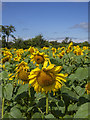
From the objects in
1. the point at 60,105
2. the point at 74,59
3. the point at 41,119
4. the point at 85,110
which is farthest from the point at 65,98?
the point at 74,59

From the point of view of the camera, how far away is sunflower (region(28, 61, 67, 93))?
1.14 m

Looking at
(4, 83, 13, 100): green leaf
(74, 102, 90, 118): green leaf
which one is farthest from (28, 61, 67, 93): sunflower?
(74, 102, 90, 118): green leaf

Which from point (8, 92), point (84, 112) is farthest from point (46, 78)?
point (84, 112)

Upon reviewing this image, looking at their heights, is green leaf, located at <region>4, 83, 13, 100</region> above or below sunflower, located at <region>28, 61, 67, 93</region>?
below

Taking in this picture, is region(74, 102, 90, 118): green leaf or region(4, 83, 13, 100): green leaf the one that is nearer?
region(74, 102, 90, 118): green leaf

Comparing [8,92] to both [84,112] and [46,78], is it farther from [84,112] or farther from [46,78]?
[84,112]

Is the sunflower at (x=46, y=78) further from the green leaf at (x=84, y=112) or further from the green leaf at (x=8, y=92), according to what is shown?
the green leaf at (x=84, y=112)

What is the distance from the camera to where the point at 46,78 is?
1129 millimetres

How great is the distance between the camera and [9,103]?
1.60 metres

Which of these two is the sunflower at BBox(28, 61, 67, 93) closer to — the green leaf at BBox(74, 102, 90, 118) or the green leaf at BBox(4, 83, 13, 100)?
the green leaf at BBox(4, 83, 13, 100)

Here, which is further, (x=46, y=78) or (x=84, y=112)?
(x=46, y=78)

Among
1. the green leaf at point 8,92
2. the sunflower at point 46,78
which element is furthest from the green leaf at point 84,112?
the green leaf at point 8,92

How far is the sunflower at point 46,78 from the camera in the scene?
3.73 ft

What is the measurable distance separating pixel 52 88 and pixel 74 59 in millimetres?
1691
